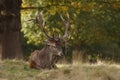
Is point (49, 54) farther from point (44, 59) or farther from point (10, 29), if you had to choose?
point (10, 29)

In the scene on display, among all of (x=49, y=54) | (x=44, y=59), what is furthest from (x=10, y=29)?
(x=49, y=54)

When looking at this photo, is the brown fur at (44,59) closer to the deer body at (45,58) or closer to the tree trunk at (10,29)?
the deer body at (45,58)

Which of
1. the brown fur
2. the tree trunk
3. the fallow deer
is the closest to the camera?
the fallow deer

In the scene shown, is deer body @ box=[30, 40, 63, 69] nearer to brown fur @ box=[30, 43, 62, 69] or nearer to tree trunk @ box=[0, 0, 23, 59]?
brown fur @ box=[30, 43, 62, 69]

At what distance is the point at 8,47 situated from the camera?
17672 mm

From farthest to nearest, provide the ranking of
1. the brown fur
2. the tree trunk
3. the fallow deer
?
the tree trunk → the brown fur → the fallow deer

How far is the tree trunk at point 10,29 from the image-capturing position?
17188mm

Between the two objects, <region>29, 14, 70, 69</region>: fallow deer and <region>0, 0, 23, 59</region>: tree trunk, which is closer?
<region>29, 14, 70, 69</region>: fallow deer

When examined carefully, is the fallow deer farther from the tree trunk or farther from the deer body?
the tree trunk

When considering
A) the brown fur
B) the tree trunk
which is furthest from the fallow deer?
the tree trunk

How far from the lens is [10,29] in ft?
57.0

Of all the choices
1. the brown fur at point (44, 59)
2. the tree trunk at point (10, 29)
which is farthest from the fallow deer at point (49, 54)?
the tree trunk at point (10, 29)

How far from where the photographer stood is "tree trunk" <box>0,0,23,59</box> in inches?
677

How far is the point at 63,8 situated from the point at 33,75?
26.1 ft
